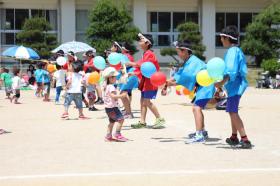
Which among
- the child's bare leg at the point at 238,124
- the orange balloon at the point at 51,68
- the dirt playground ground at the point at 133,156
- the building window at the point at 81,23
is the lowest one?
the dirt playground ground at the point at 133,156

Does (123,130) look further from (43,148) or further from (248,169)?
(248,169)

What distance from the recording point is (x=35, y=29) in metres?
36.7

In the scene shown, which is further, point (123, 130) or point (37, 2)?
point (37, 2)

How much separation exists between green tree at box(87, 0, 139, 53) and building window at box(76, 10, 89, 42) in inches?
154

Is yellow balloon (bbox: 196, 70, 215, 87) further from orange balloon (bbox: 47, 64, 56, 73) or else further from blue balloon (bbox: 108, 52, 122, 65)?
orange balloon (bbox: 47, 64, 56, 73)

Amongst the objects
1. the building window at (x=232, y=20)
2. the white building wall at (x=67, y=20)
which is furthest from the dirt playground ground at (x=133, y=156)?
the building window at (x=232, y=20)

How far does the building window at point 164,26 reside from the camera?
43.0 m

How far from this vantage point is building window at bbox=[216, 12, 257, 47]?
4416cm

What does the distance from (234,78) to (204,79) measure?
633 millimetres

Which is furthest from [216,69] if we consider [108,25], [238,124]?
[108,25]

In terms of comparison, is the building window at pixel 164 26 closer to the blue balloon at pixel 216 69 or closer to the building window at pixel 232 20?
the building window at pixel 232 20

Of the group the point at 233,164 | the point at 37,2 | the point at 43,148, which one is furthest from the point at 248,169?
the point at 37,2

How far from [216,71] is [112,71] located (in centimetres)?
215

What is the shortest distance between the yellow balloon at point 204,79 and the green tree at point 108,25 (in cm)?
2791
